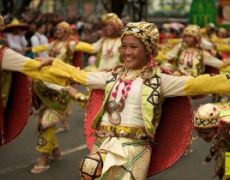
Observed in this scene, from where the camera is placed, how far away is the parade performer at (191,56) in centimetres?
923

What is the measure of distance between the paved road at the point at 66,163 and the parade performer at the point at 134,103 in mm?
2835

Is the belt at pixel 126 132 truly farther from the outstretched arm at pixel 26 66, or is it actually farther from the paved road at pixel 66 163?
the paved road at pixel 66 163

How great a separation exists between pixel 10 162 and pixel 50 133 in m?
0.81

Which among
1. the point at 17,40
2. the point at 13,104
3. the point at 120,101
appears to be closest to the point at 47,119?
the point at 13,104

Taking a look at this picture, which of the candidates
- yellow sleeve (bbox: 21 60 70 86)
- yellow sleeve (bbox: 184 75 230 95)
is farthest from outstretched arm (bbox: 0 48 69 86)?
yellow sleeve (bbox: 184 75 230 95)

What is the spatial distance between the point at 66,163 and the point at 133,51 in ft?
12.5

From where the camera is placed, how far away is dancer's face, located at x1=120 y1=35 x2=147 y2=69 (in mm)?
4633

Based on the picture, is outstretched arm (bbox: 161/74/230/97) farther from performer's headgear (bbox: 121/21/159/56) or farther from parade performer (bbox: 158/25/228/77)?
parade performer (bbox: 158/25/228/77)

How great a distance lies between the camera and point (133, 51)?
4633 mm

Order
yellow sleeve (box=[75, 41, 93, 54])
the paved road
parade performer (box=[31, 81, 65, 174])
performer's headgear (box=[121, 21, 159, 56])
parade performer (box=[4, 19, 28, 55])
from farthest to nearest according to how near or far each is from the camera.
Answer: parade performer (box=[4, 19, 28, 55]) → yellow sleeve (box=[75, 41, 93, 54]) → parade performer (box=[31, 81, 65, 174]) → the paved road → performer's headgear (box=[121, 21, 159, 56])

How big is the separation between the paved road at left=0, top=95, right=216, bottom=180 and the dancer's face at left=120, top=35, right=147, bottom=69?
301 centimetres

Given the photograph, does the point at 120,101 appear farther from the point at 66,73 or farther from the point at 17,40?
the point at 17,40

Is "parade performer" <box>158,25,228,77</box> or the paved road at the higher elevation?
"parade performer" <box>158,25,228,77</box>

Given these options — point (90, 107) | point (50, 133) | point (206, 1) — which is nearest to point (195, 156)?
point (50, 133)
